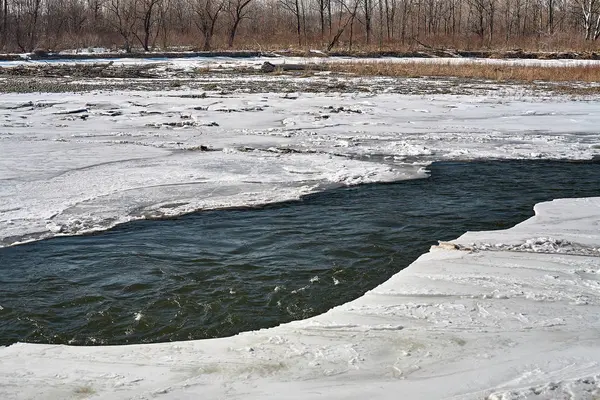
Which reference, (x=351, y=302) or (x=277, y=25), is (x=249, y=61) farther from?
(x=351, y=302)

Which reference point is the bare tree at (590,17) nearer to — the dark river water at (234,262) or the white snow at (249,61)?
the white snow at (249,61)

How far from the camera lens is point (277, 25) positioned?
48.6 m

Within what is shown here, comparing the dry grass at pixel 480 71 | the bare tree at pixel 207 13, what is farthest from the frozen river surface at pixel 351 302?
the bare tree at pixel 207 13

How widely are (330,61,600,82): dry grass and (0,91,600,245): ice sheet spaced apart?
24.1 ft

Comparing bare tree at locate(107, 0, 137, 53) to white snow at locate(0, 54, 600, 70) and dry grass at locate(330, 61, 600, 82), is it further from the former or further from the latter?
dry grass at locate(330, 61, 600, 82)

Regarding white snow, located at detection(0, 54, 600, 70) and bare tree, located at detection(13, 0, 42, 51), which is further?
bare tree, located at detection(13, 0, 42, 51)

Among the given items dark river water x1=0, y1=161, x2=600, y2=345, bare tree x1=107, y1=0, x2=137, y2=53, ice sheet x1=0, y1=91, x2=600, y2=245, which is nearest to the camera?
dark river water x1=0, y1=161, x2=600, y2=345

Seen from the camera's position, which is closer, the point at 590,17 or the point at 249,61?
the point at 249,61

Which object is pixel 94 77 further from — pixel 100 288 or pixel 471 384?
pixel 471 384

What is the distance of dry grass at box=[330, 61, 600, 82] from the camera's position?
2183 cm

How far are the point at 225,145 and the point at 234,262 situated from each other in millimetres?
4566

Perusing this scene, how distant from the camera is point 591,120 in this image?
1173cm

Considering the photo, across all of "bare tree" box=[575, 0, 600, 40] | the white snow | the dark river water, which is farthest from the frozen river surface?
"bare tree" box=[575, 0, 600, 40]

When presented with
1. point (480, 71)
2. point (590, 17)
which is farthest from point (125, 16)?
point (590, 17)
